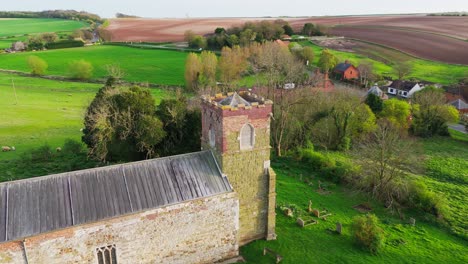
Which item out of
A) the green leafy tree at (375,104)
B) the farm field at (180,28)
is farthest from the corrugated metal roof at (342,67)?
the green leafy tree at (375,104)

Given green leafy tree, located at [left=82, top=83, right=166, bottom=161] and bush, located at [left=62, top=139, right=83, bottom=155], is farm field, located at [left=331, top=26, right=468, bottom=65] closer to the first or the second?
green leafy tree, located at [left=82, top=83, right=166, bottom=161]

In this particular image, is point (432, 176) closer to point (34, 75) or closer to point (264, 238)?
point (264, 238)

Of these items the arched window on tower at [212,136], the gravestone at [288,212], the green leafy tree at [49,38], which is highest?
the green leafy tree at [49,38]

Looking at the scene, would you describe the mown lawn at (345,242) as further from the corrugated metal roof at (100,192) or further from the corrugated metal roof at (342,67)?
the corrugated metal roof at (342,67)

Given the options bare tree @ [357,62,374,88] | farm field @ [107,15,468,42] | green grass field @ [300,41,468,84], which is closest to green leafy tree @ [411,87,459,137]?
bare tree @ [357,62,374,88]

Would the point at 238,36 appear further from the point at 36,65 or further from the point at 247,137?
the point at 247,137

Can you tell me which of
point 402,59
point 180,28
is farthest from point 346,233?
point 180,28
